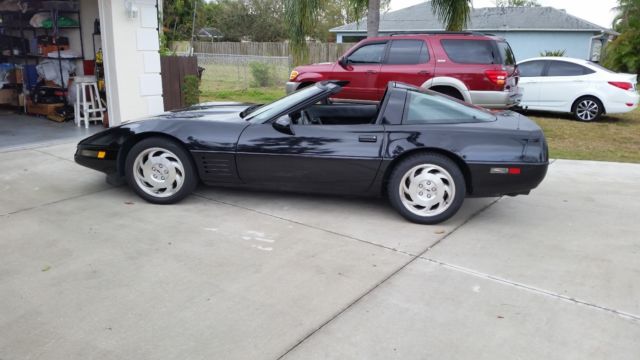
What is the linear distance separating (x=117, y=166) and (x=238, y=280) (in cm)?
225

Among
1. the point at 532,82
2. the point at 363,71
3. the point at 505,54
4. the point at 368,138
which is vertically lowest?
the point at 368,138

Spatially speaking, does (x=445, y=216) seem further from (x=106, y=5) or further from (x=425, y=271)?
(x=106, y=5)

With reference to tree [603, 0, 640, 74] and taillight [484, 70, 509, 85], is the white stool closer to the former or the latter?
taillight [484, 70, 509, 85]

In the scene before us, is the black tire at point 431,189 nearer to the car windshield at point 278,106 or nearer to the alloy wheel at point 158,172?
the car windshield at point 278,106

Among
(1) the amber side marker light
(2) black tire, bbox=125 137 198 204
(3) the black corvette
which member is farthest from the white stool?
(1) the amber side marker light

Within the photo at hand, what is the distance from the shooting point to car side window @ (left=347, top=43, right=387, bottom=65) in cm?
980

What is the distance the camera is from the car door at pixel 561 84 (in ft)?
38.1

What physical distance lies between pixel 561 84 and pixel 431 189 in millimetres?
8734

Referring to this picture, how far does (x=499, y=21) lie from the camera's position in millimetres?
29125

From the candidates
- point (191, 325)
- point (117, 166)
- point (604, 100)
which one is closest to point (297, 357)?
point (191, 325)

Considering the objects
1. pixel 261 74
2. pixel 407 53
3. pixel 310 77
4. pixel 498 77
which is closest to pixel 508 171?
pixel 498 77

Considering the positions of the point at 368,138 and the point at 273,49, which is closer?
the point at 368,138

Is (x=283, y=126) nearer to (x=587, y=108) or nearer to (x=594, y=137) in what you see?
(x=594, y=137)

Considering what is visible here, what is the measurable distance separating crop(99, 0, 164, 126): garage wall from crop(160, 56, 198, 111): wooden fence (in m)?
0.65
